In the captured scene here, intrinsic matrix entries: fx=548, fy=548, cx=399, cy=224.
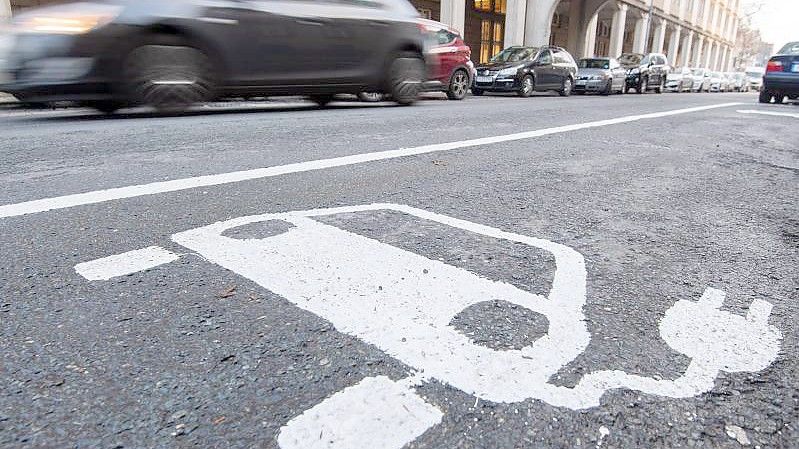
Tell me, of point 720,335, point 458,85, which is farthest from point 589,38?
point 720,335

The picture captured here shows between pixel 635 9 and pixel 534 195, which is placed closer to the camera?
pixel 534 195

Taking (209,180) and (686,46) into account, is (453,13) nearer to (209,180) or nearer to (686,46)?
(209,180)

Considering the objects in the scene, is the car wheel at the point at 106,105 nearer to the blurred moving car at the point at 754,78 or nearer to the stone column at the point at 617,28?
the stone column at the point at 617,28

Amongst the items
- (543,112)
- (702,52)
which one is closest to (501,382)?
(543,112)

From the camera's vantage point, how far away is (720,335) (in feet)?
4.94

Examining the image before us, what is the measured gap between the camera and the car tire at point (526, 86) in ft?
53.1

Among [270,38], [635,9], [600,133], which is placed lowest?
[600,133]

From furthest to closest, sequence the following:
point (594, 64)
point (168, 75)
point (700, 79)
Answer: point (700, 79), point (594, 64), point (168, 75)

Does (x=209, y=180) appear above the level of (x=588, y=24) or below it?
below

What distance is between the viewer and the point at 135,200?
8.80 feet

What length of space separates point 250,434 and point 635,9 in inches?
1604

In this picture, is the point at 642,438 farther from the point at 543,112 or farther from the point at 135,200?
the point at 543,112

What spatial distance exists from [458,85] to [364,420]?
40.7 feet

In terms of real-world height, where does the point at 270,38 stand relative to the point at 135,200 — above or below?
above
